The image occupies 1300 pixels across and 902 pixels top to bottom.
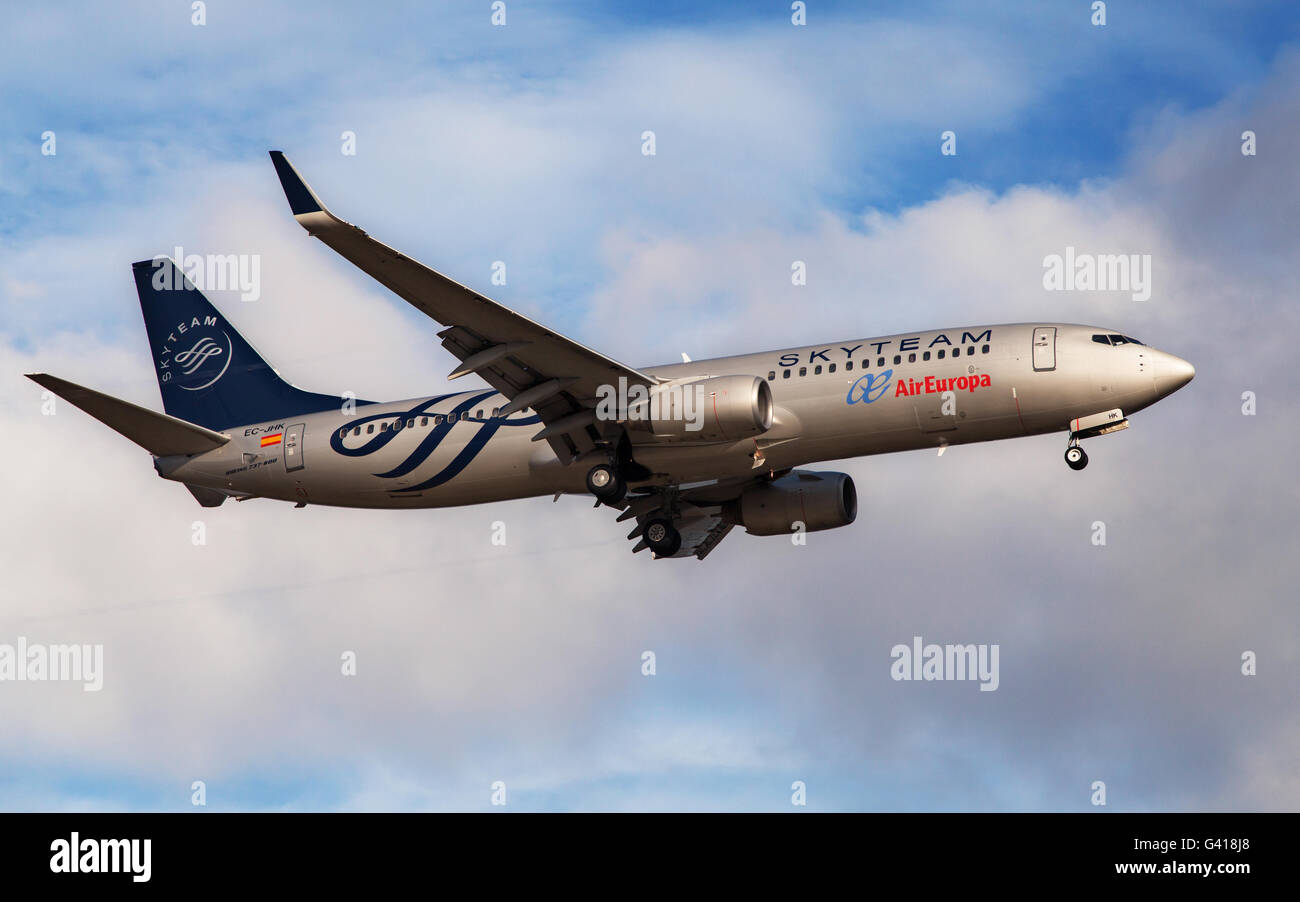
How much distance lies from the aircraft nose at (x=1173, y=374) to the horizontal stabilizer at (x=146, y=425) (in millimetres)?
27596

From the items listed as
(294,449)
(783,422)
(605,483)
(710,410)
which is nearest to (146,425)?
(294,449)

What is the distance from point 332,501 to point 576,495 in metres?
7.53

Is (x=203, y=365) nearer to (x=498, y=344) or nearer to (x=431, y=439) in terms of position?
(x=431, y=439)

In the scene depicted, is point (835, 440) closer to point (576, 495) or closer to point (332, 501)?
point (576, 495)

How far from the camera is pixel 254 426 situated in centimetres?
4966

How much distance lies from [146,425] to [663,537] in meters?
16.0

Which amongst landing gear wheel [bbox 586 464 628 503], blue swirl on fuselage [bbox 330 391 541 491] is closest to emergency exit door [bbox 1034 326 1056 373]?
landing gear wheel [bbox 586 464 628 503]

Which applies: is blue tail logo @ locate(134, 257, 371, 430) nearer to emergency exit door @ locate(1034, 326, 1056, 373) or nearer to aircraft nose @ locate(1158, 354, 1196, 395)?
emergency exit door @ locate(1034, 326, 1056, 373)

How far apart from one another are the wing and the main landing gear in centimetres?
1144

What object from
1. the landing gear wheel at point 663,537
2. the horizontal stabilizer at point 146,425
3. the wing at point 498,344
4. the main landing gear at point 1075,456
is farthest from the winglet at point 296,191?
the main landing gear at point 1075,456

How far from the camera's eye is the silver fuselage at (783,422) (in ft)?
138

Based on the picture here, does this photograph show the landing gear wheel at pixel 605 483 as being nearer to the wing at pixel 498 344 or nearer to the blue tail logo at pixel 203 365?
the wing at pixel 498 344
